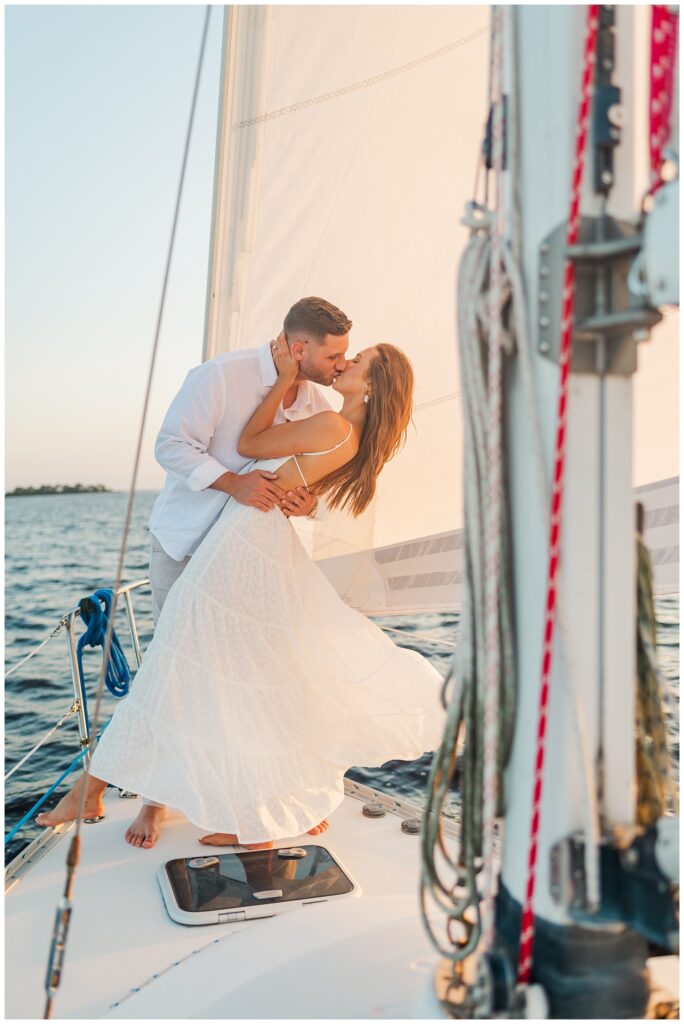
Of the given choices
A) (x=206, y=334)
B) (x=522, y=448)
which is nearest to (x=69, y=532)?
(x=206, y=334)

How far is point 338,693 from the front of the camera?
2.47 meters

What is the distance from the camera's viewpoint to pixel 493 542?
38.6 inches

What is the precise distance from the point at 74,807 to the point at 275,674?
0.71 m

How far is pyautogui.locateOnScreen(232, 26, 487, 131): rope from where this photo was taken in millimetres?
2459

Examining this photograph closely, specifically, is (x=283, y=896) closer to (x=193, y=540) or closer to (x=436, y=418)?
(x=193, y=540)

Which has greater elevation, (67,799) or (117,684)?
(117,684)

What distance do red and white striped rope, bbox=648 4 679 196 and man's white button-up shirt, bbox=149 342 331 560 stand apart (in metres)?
1.63

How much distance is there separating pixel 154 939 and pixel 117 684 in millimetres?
1003

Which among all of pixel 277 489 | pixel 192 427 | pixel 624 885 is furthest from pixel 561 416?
pixel 192 427

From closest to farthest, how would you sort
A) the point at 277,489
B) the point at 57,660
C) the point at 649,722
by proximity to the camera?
the point at 649,722, the point at 277,489, the point at 57,660

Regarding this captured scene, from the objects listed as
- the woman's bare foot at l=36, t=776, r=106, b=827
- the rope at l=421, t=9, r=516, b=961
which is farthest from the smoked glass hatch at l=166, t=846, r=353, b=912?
the rope at l=421, t=9, r=516, b=961

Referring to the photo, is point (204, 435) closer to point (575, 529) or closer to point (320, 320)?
point (320, 320)

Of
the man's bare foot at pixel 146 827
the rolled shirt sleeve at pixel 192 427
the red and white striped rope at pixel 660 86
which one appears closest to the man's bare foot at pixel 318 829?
the man's bare foot at pixel 146 827

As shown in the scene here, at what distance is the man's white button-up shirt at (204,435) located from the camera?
96.0 inches
